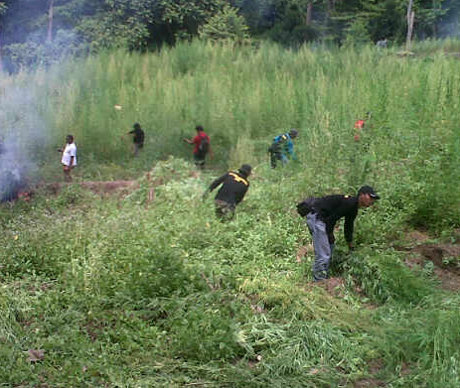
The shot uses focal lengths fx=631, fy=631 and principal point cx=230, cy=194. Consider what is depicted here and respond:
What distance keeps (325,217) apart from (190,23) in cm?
1334

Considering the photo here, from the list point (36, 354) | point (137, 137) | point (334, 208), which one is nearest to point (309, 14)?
point (137, 137)

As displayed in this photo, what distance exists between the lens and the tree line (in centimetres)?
1392

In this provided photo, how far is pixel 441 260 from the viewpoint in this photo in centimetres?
731

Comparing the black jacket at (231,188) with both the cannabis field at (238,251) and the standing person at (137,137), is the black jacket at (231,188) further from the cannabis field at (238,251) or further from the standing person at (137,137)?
the standing person at (137,137)

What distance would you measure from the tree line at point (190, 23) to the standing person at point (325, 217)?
7.90 meters

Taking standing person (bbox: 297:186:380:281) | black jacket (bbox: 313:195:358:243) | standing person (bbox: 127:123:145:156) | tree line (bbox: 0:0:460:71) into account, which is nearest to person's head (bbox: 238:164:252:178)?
standing person (bbox: 297:186:380:281)

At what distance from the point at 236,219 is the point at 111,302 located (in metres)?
2.88

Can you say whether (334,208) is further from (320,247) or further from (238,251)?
(238,251)

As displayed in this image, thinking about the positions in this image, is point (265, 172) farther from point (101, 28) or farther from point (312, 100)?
point (101, 28)

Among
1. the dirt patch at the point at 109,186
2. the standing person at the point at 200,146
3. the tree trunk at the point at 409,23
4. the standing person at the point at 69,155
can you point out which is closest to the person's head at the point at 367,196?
the dirt patch at the point at 109,186

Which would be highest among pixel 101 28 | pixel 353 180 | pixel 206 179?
pixel 101 28

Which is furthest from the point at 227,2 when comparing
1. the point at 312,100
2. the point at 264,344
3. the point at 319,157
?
the point at 264,344

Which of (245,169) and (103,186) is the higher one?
(245,169)

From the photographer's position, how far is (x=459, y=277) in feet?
22.7
